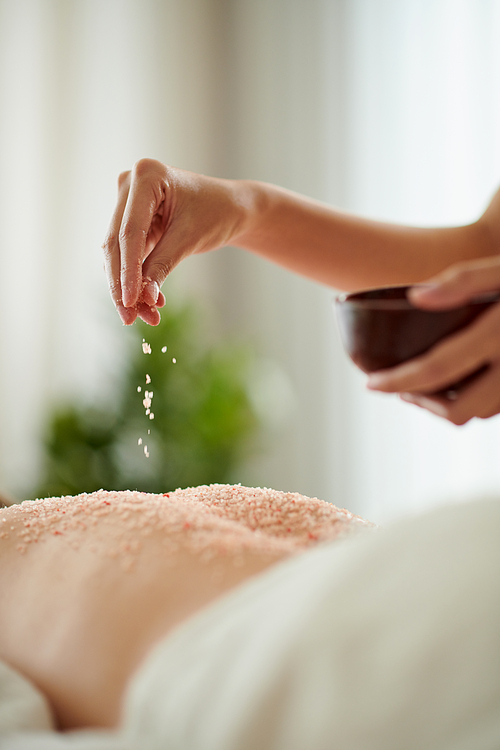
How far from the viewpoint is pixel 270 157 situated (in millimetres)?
3510

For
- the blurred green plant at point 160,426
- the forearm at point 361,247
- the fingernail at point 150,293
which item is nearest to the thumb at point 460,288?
the fingernail at point 150,293

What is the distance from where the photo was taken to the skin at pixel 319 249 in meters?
0.58

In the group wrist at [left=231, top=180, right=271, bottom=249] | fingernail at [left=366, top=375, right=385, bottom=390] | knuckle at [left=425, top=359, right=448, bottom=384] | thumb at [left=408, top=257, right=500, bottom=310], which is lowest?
fingernail at [left=366, top=375, right=385, bottom=390]

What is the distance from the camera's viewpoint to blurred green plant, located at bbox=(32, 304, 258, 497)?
248 centimetres

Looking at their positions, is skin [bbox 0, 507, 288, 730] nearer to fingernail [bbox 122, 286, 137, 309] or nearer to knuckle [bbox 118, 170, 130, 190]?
fingernail [bbox 122, 286, 137, 309]

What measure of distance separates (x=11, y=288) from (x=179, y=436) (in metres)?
1.08

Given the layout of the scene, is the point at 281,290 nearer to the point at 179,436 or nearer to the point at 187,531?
the point at 179,436

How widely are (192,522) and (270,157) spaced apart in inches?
124

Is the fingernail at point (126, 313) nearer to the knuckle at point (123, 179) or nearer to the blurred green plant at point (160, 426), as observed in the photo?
the knuckle at point (123, 179)

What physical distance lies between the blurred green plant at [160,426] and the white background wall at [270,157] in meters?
0.23

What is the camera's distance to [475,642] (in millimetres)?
449

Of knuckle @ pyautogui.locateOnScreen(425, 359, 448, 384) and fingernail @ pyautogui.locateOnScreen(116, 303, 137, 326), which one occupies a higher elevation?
fingernail @ pyautogui.locateOnScreen(116, 303, 137, 326)

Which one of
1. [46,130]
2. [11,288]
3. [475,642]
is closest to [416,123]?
[46,130]

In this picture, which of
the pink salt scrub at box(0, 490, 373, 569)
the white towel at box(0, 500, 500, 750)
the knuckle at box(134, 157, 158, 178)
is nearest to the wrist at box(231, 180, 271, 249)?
the knuckle at box(134, 157, 158, 178)
